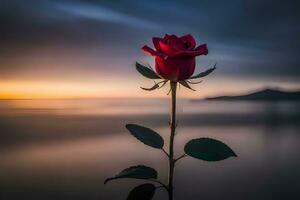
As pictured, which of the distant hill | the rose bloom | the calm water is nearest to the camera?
the rose bloom

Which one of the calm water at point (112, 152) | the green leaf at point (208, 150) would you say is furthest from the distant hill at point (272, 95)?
the green leaf at point (208, 150)

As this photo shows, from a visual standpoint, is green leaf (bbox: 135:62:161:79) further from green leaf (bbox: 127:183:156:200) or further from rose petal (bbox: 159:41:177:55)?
green leaf (bbox: 127:183:156:200)

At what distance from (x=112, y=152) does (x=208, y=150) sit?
732mm

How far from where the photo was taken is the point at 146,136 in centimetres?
54

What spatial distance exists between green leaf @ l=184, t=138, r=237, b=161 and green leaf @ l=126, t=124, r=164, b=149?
1.5 inches

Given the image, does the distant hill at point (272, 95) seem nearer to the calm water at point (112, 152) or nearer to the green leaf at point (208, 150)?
the calm water at point (112, 152)

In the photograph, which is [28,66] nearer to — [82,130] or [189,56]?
[82,130]

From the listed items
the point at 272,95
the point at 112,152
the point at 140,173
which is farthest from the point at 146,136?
the point at 272,95

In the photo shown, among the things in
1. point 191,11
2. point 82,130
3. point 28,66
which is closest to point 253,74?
point 191,11

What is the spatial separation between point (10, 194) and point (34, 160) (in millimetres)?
115

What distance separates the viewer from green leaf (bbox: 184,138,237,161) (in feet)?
1.68

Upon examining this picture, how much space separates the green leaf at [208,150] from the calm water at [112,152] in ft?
1.77

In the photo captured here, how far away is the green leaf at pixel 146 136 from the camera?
53cm

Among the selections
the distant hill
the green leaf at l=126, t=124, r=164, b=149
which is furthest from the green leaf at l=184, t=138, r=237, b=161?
the distant hill
